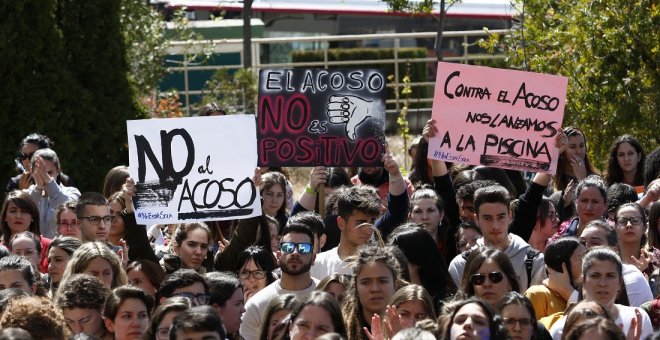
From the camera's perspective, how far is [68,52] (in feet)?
56.5

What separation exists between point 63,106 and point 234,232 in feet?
21.6

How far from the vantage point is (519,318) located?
795 cm

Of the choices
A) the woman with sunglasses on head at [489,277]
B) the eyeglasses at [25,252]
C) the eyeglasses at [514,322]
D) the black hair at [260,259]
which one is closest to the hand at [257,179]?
the black hair at [260,259]

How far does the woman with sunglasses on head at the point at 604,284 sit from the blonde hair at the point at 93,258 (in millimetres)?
2796

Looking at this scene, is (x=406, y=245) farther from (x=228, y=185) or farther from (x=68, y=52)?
(x=68, y=52)

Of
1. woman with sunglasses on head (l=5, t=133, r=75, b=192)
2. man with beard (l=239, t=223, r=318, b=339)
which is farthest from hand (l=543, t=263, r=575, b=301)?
woman with sunglasses on head (l=5, t=133, r=75, b=192)

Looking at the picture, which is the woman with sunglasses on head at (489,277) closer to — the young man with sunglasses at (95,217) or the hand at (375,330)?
the hand at (375,330)

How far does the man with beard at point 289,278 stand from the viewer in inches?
364

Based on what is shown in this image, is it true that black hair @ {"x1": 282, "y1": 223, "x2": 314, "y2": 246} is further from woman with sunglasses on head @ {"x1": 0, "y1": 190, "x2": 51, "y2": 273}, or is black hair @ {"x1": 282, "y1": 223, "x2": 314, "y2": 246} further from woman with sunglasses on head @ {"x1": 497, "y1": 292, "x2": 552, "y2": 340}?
woman with sunglasses on head @ {"x1": 0, "y1": 190, "x2": 51, "y2": 273}

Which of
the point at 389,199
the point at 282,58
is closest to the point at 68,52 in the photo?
the point at 389,199

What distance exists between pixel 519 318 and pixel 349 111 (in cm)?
394

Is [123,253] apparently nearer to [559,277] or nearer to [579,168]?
[559,277]

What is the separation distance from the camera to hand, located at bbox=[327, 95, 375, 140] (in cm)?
1156

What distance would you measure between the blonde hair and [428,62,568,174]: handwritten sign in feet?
8.87
